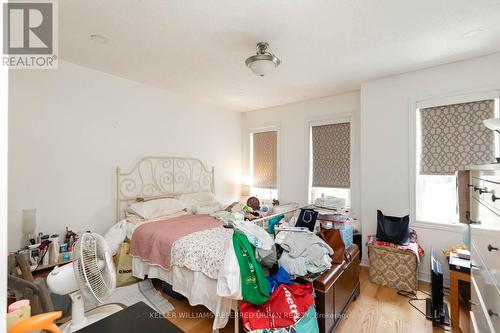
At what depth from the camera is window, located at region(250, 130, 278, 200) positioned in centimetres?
456

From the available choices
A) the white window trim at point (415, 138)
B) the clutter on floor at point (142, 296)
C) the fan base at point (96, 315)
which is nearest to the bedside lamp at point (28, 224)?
the clutter on floor at point (142, 296)

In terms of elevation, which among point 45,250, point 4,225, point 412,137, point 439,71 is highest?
point 439,71

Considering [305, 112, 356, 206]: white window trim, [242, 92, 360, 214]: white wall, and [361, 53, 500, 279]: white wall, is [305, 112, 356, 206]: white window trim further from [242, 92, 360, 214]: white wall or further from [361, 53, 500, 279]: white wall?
[361, 53, 500, 279]: white wall

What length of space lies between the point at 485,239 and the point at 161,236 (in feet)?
8.06

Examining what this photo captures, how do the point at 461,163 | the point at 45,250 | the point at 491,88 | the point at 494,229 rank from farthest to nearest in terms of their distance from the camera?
the point at 461,163 < the point at 491,88 < the point at 45,250 < the point at 494,229

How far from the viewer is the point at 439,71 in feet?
8.89

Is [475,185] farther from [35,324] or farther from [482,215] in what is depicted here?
[35,324]

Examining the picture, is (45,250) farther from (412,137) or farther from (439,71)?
(439,71)

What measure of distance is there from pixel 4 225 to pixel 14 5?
7.42 ft

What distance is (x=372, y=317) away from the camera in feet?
6.92

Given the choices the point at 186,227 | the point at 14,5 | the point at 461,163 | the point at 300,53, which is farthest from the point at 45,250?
the point at 461,163


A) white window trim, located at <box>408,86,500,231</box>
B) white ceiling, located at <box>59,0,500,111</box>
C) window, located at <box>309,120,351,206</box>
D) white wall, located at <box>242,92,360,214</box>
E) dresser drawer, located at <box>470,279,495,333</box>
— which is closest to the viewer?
dresser drawer, located at <box>470,279,495,333</box>

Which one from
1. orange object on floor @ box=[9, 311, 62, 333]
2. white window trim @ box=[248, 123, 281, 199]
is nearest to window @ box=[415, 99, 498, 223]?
white window trim @ box=[248, 123, 281, 199]

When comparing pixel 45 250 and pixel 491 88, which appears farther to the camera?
pixel 491 88
